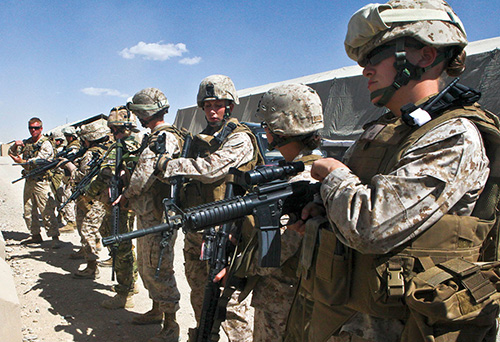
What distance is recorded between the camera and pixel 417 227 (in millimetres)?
1227

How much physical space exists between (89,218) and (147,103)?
8.21 feet

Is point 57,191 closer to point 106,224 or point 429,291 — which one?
point 106,224

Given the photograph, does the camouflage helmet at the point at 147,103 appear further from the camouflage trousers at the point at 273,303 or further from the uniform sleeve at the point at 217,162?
the camouflage trousers at the point at 273,303

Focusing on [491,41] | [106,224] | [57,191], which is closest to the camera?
[106,224]

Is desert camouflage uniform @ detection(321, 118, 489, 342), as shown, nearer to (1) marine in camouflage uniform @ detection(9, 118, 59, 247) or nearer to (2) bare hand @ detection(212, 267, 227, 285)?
(2) bare hand @ detection(212, 267, 227, 285)

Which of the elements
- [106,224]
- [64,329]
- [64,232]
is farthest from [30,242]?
[64,329]

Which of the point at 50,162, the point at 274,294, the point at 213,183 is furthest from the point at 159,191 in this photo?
the point at 50,162

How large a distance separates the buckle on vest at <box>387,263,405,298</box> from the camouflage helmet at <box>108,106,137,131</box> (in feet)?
13.5

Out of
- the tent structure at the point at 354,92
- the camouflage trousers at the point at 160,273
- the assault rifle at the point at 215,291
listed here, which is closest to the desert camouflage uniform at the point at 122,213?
the camouflage trousers at the point at 160,273

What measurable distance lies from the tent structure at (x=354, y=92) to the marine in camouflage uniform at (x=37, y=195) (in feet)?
22.0

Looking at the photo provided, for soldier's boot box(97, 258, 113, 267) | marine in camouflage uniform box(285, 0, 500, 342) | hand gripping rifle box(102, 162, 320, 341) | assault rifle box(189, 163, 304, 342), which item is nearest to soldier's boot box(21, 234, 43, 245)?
soldier's boot box(97, 258, 113, 267)

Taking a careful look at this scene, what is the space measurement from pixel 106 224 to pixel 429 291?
4.51m

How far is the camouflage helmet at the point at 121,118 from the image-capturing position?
478 centimetres

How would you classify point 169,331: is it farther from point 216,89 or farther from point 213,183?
point 216,89
